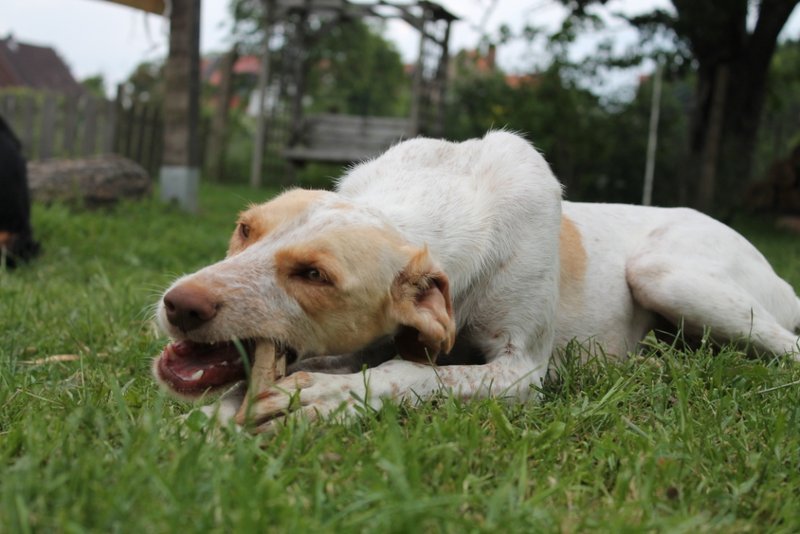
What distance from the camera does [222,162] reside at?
2186cm

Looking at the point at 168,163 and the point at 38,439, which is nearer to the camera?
the point at 38,439

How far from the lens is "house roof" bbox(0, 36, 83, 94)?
126 feet

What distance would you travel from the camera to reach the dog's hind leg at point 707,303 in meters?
3.66

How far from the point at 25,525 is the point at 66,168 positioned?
8.83 meters

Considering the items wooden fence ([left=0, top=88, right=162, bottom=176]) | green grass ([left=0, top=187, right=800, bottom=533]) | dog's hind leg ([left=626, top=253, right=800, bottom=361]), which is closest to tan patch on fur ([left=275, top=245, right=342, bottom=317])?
green grass ([left=0, top=187, right=800, bottom=533])

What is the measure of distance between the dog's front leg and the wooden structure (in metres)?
15.5

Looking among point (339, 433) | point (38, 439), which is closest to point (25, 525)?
point (38, 439)

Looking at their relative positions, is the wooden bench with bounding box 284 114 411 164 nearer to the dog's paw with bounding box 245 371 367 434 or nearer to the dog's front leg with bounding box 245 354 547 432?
the dog's front leg with bounding box 245 354 547 432

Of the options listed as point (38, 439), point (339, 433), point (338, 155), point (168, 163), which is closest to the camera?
point (38, 439)

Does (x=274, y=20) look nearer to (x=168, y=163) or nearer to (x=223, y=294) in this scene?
(x=168, y=163)

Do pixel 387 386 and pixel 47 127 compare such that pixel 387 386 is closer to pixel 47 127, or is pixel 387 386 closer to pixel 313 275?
pixel 313 275

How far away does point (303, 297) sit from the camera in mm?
2613

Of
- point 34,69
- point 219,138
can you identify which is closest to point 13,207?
point 219,138

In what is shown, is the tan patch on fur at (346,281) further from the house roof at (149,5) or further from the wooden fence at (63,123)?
the wooden fence at (63,123)
